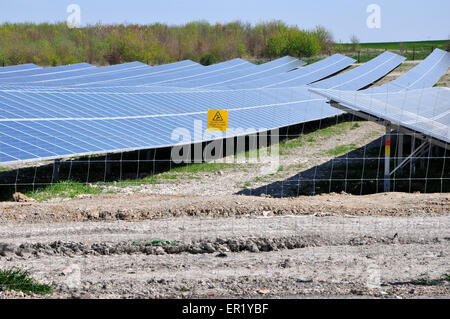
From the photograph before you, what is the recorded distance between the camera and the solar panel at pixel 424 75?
35.4m

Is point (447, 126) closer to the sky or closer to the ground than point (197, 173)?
closer to the sky

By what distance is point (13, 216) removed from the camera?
1409cm

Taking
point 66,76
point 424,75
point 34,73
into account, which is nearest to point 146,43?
point 34,73

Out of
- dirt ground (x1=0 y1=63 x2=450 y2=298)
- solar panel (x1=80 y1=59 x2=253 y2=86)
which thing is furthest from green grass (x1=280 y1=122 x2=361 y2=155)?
solar panel (x1=80 y1=59 x2=253 y2=86)

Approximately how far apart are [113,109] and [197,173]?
3.97 metres

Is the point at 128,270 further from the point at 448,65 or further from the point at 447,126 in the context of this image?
the point at 448,65

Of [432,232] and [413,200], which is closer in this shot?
[432,232]

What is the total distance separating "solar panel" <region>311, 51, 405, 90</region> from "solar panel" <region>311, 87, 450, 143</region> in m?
10.9

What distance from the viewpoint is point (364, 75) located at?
139 ft

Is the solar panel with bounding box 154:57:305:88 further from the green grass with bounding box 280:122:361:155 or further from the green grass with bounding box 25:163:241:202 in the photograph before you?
the green grass with bounding box 25:163:241:202

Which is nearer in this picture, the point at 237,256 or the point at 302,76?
the point at 237,256

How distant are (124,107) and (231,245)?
11.9 meters

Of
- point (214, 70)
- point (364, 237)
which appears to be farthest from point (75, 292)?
point (214, 70)

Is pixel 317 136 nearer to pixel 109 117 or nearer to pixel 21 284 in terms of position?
pixel 109 117
